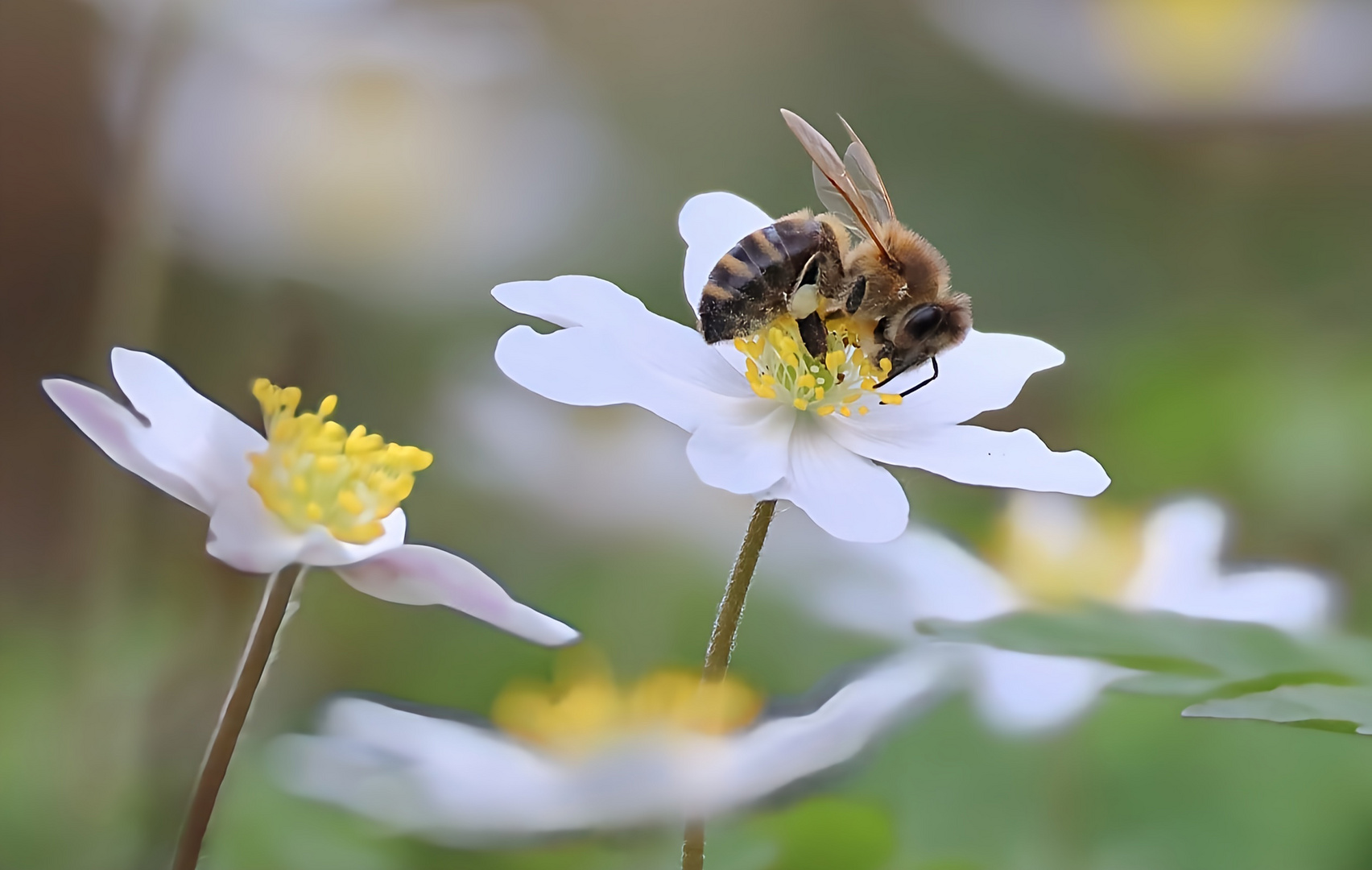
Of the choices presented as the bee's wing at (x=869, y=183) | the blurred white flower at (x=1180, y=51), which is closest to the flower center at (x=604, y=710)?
the bee's wing at (x=869, y=183)

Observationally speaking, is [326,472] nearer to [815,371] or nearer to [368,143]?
[815,371]

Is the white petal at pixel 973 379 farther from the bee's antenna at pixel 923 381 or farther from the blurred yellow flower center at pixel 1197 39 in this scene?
the blurred yellow flower center at pixel 1197 39

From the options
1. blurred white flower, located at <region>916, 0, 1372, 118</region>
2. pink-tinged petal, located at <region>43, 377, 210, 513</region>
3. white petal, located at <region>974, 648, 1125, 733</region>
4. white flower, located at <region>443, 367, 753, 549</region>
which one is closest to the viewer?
pink-tinged petal, located at <region>43, 377, 210, 513</region>

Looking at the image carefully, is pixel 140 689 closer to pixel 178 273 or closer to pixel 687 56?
Result: pixel 178 273

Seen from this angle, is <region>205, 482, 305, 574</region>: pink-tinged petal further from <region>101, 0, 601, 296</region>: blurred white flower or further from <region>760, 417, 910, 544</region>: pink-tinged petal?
<region>101, 0, 601, 296</region>: blurred white flower

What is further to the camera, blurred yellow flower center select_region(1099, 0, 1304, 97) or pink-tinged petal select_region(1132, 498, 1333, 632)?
blurred yellow flower center select_region(1099, 0, 1304, 97)

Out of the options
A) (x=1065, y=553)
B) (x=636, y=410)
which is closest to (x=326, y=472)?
(x=1065, y=553)

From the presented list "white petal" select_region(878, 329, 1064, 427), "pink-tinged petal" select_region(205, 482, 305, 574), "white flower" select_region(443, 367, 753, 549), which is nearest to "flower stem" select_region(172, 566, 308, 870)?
"pink-tinged petal" select_region(205, 482, 305, 574)
